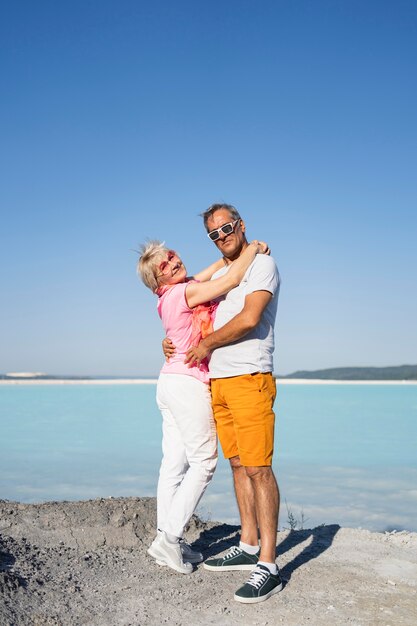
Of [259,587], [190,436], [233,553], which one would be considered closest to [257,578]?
[259,587]

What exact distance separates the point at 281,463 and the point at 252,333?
1100 centimetres

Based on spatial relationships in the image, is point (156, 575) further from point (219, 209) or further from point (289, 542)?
point (219, 209)

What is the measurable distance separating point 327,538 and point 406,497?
236 inches

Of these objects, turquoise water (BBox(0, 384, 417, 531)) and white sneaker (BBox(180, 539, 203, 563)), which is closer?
white sneaker (BBox(180, 539, 203, 563))

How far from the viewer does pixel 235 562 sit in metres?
4.18

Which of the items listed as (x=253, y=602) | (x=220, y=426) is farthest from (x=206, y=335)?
(x=253, y=602)

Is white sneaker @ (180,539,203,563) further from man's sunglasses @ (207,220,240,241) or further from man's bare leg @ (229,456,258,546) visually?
man's sunglasses @ (207,220,240,241)

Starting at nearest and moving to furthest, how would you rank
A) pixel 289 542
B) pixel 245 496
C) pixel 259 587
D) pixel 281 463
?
pixel 259 587, pixel 245 496, pixel 289 542, pixel 281 463

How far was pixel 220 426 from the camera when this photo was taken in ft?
13.0

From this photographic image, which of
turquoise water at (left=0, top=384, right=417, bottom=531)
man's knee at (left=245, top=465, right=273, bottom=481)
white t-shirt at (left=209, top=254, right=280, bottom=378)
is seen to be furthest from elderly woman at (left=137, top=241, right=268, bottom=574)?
turquoise water at (left=0, top=384, right=417, bottom=531)

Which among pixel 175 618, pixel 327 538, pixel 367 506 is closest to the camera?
pixel 175 618

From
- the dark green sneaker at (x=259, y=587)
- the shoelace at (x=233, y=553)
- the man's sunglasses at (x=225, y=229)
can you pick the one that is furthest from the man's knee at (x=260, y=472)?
the man's sunglasses at (x=225, y=229)

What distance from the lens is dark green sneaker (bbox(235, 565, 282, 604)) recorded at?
11.9 feet

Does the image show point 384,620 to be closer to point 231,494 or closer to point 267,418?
point 267,418
